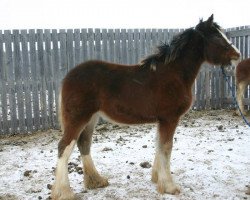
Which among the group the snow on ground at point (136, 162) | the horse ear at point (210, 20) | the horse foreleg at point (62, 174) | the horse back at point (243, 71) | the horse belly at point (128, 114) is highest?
the horse ear at point (210, 20)

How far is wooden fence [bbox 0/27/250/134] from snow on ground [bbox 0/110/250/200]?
54 centimetres

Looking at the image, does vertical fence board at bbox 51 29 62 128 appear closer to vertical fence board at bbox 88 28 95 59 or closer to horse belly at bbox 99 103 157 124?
vertical fence board at bbox 88 28 95 59

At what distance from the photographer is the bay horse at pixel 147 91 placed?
4375 millimetres

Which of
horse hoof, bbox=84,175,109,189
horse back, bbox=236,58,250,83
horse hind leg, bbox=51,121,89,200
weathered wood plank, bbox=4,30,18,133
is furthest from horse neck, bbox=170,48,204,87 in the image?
horse back, bbox=236,58,250,83

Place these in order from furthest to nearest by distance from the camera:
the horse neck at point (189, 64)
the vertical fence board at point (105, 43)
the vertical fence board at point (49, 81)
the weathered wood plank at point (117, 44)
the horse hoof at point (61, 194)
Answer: the weathered wood plank at point (117, 44)
the vertical fence board at point (105, 43)
the vertical fence board at point (49, 81)
the horse neck at point (189, 64)
the horse hoof at point (61, 194)

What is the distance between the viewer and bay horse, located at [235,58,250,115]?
384 inches

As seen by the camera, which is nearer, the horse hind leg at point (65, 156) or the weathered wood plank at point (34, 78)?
the horse hind leg at point (65, 156)

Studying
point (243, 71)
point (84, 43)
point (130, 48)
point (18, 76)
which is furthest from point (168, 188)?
point (243, 71)

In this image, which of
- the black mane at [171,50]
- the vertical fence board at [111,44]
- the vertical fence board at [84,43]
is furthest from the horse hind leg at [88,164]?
the vertical fence board at [111,44]

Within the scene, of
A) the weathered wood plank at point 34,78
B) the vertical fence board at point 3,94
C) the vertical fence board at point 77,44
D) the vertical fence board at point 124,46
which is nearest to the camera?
the vertical fence board at point 3,94

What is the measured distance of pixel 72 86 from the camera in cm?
447

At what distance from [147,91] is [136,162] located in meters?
1.85

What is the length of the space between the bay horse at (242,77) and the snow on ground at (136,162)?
1492mm

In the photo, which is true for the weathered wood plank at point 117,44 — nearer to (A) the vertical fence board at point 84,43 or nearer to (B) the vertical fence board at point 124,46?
(B) the vertical fence board at point 124,46
